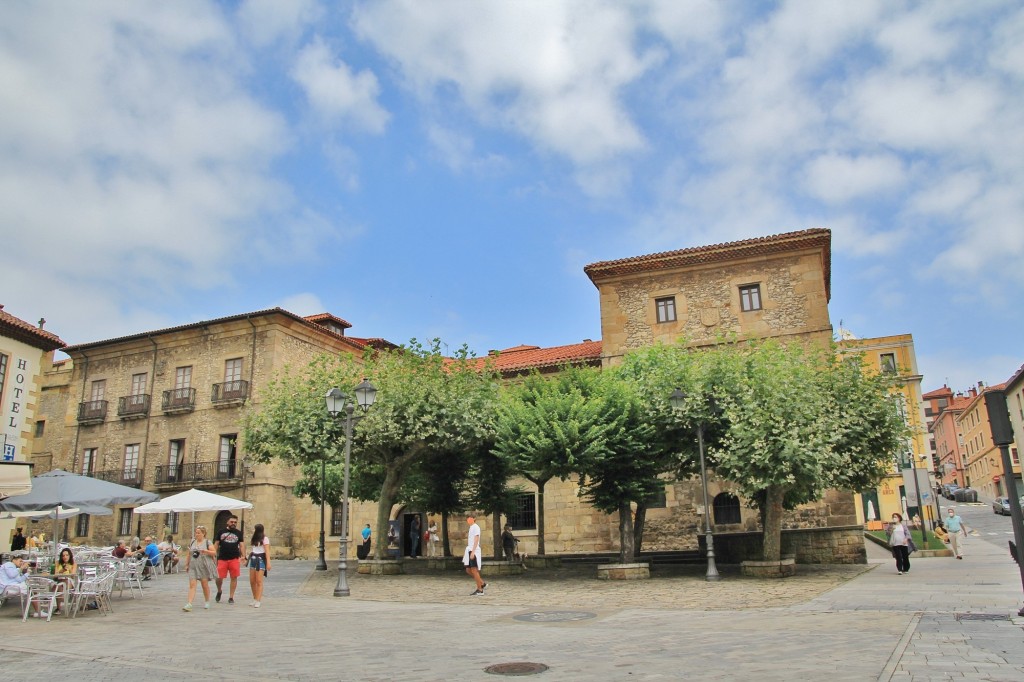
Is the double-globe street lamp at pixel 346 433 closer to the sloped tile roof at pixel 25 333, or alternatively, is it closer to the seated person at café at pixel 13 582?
the seated person at café at pixel 13 582

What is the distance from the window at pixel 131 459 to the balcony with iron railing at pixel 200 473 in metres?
2.06

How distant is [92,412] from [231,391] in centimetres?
929

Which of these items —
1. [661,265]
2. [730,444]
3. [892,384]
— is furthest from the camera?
[661,265]

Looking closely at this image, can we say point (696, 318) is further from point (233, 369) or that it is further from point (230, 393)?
point (233, 369)

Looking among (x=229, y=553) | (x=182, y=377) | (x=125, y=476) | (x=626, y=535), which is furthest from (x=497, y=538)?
(x=125, y=476)

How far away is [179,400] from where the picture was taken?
118 feet

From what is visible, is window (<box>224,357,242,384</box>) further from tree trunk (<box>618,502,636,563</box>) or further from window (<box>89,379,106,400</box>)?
tree trunk (<box>618,502,636,563</box>)

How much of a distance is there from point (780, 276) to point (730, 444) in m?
12.3

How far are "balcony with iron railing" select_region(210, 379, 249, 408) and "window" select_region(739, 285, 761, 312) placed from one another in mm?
22382

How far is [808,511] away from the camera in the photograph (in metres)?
25.9

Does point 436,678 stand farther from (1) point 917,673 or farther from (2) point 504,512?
(2) point 504,512

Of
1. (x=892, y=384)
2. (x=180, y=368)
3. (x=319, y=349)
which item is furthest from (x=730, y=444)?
(x=180, y=368)

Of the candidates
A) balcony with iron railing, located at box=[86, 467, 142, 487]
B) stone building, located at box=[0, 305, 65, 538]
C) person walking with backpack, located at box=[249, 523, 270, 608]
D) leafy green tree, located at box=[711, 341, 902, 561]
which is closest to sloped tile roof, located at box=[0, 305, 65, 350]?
stone building, located at box=[0, 305, 65, 538]

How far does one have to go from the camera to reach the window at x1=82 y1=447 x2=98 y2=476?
1470 inches
